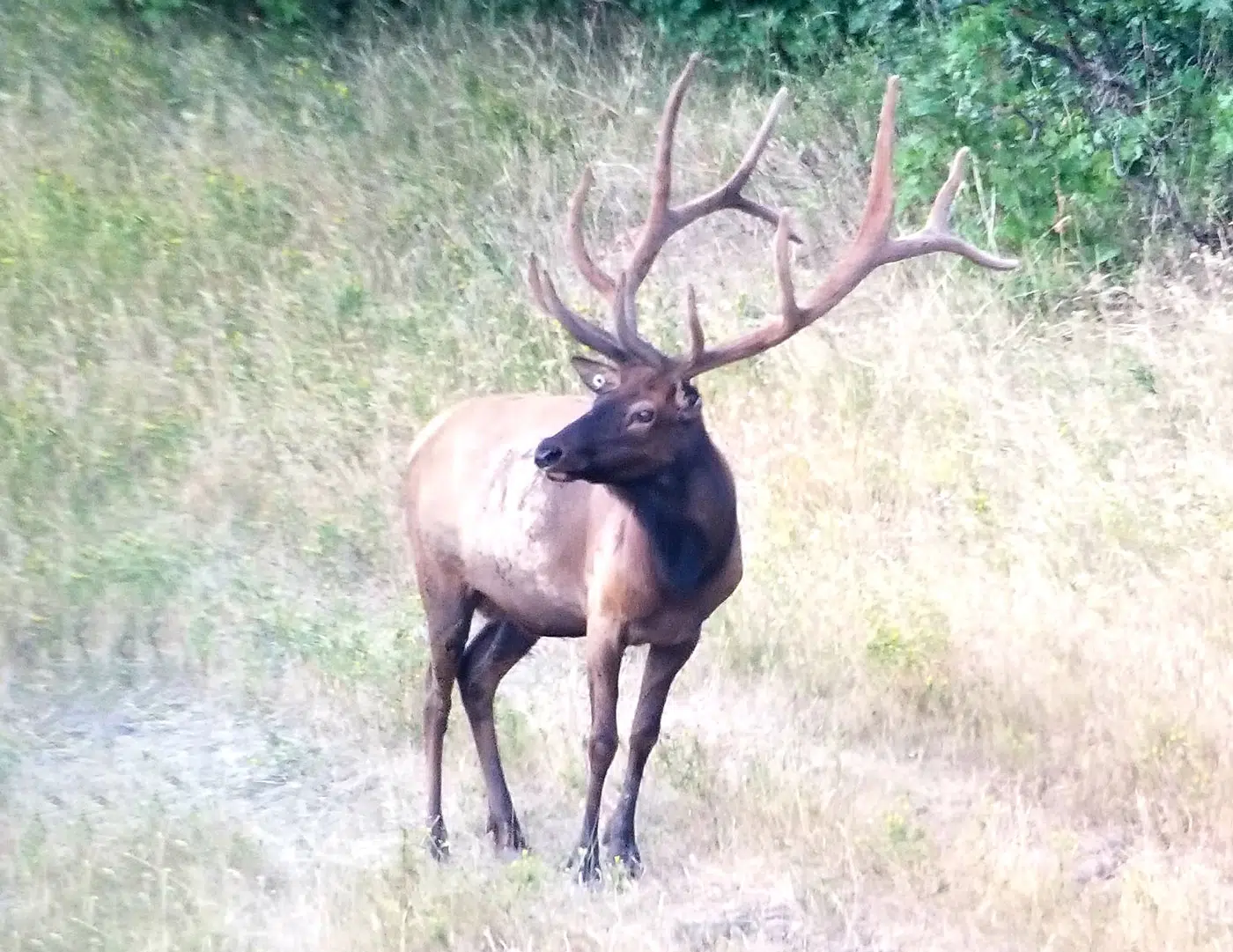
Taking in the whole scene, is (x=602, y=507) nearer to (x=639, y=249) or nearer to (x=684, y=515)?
(x=684, y=515)

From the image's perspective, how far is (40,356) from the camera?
31.9 ft

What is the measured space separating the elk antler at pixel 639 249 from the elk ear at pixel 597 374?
7 centimetres

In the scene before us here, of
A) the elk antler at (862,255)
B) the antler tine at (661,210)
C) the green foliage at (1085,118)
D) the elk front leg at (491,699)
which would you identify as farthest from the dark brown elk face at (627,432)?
the green foliage at (1085,118)

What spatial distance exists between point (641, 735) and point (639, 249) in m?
1.61

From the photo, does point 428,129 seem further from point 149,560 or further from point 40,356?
point 149,560

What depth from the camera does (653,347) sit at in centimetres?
535

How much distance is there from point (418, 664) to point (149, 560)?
158 centimetres

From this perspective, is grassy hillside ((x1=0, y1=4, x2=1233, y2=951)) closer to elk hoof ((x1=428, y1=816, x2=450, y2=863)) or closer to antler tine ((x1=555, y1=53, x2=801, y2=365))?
elk hoof ((x1=428, y1=816, x2=450, y2=863))

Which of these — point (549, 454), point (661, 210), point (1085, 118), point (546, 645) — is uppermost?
point (1085, 118)

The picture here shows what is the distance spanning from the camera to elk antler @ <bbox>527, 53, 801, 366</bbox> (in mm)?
5266

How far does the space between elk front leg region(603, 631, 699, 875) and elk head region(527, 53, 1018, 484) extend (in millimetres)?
680

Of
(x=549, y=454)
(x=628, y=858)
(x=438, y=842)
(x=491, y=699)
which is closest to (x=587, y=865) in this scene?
(x=628, y=858)

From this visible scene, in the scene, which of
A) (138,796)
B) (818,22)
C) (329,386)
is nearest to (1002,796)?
(138,796)

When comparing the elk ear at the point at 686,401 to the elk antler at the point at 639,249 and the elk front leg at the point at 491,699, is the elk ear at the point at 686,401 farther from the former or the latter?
the elk front leg at the point at 491,699
